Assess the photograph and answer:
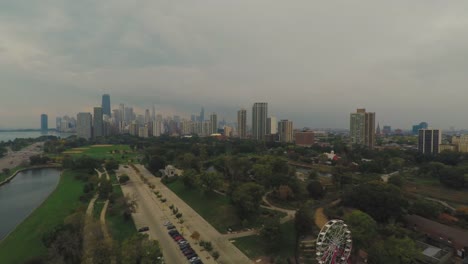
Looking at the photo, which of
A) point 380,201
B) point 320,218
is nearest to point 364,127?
point 380,201

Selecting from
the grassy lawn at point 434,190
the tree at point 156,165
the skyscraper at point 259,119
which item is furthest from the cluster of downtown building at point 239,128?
the tree at point 156,165

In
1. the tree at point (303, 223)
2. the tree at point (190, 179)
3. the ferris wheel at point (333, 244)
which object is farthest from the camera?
the tree at point (190, 179)

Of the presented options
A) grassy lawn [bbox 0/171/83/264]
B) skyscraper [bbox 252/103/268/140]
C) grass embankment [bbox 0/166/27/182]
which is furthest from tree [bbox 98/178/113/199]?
skyscraper [bbox 252/103/268/140]

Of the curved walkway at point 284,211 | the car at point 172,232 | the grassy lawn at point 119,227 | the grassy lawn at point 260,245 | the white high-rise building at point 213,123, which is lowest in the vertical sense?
the grassy lawn at point 119,227

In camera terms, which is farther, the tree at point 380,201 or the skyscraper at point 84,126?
the skyscraper at point 84,126

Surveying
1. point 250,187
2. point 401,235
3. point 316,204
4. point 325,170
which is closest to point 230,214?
point 250,187

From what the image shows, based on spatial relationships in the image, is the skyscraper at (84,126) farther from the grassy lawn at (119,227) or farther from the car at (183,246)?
the car at (183,246)

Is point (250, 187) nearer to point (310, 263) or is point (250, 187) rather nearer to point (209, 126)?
point (310, 263)
